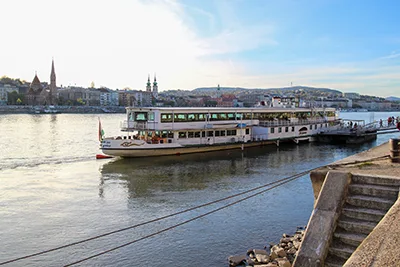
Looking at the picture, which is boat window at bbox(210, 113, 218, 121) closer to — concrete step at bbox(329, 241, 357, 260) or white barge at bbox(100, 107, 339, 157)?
white barge at bbox(100, 107, 339, 157)

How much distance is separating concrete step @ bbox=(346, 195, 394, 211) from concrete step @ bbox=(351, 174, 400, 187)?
1.49 ft

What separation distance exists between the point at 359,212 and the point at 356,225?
1.05ft

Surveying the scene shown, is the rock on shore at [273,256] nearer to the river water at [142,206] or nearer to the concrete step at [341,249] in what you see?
the river water at [142,206]

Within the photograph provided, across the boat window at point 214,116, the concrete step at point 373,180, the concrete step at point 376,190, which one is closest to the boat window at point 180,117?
the boat window at point 214,116

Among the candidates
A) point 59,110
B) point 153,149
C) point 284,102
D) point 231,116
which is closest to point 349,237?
point 153,149

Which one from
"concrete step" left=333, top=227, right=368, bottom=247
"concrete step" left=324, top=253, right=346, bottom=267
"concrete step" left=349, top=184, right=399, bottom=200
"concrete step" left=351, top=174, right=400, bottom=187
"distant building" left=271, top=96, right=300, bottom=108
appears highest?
"distant building" left=271, top=96, right=300, bottom=108

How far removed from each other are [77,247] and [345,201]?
9.51 metres

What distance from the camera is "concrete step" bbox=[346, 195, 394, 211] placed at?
26.4 ft

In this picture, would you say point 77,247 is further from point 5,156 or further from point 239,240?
point 5,156

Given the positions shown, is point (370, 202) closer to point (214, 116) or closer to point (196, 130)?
point (196, 130)

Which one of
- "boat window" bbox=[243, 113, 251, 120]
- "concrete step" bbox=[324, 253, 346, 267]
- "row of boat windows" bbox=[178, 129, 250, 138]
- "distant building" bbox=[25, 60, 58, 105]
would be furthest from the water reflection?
"distant building" bbox=[25, 60, 58, 105]

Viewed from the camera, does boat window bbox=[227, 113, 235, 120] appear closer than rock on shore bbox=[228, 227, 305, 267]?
No

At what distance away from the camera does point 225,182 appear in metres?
24.6

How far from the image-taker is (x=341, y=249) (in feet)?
24.9
